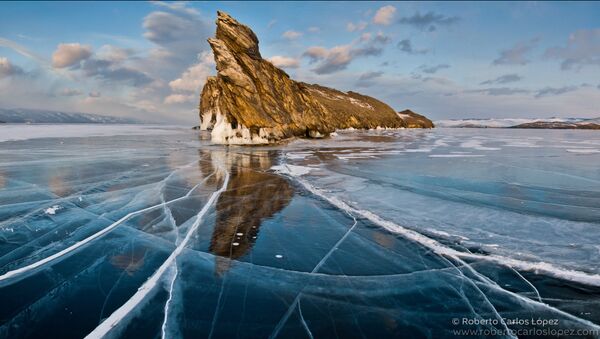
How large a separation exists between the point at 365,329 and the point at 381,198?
22.2ft

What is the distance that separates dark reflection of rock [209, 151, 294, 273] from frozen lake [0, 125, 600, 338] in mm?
56

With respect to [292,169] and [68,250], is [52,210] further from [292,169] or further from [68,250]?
[292,169]

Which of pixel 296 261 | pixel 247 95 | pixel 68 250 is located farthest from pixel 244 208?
pixel 247 95

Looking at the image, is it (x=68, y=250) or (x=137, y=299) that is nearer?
(x=137, y=299)

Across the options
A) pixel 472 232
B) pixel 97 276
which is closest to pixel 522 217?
pixel 472 232

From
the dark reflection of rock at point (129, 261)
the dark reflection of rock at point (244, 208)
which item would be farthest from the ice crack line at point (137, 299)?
the dark reflection of rock at point (244, 208)

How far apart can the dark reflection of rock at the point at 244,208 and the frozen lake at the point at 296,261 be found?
0.06 m

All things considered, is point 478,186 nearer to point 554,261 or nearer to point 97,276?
point 554,261

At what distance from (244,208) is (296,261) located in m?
3.78

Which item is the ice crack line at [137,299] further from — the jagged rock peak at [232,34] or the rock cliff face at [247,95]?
the jagged rock peak at [232,34]

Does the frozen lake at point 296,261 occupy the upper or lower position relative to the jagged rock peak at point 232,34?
lower

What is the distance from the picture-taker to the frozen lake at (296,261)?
389 cm

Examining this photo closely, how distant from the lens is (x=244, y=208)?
905cm

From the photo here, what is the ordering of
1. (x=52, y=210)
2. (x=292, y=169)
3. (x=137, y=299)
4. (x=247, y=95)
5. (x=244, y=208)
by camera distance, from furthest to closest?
1. (x=247, y=95)
2. (x=292, y=169)
3. (x=244, y=208)
4. (x=52, y=210)
5. (x=137, y=299)
